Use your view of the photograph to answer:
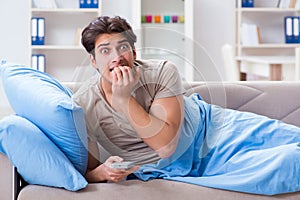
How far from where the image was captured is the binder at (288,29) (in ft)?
17.9

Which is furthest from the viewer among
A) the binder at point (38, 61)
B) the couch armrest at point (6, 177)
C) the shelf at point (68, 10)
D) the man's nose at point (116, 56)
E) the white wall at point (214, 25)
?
the white wall at point (214, 25)

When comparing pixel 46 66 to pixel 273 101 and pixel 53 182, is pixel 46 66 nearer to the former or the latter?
pixel 273 101

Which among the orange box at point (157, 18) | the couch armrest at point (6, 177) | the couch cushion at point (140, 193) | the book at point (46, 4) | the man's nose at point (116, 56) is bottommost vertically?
the couch cushion at point (140, 193)

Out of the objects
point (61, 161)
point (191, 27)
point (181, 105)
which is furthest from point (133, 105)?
point (191, 27)

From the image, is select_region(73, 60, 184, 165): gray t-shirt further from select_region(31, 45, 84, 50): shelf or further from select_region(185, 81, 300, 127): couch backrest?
select_region(31, 45, 84, 50): shelf

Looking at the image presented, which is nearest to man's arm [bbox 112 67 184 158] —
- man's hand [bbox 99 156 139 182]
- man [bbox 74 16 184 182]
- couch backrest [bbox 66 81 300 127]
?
man [bbox 74 16 184 182]

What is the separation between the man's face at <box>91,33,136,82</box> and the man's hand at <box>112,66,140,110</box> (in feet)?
0.05

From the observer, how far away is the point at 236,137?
2006mm

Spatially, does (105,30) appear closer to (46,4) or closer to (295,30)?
(46,4)

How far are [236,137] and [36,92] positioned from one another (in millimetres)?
694

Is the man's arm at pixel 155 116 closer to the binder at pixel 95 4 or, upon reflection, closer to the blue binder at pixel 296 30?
the binder at pixel 95 4

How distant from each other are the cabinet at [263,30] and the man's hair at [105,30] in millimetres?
3909

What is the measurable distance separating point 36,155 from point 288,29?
4.23 metres

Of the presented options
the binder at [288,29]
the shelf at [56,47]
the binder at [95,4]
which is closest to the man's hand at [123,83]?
the shelf at [56,47]
